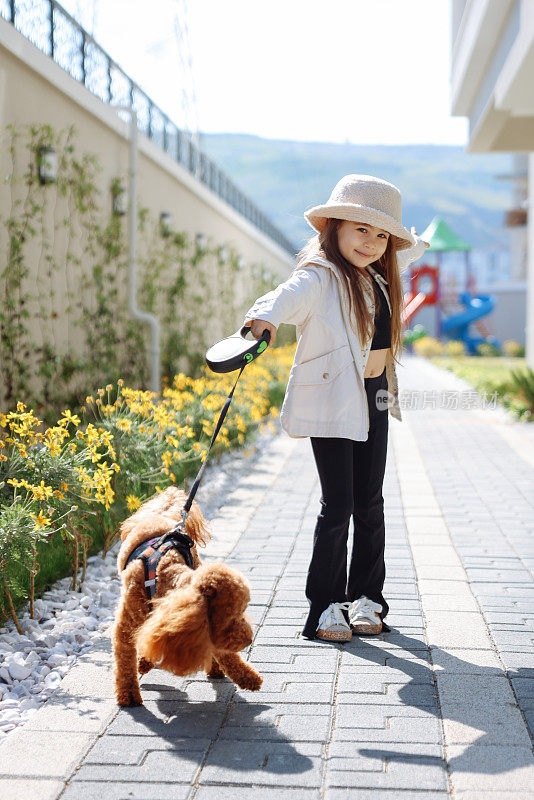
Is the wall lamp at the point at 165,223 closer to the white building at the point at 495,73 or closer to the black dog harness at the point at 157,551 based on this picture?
the white building at the point at 495,73

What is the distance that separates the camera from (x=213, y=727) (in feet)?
8.73

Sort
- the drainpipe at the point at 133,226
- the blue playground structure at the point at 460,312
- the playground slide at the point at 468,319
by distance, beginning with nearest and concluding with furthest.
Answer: the drainpipe at the point at 133,226 < the blue playground structure at the point at 460,312 < the playground slide at the point at 468,319

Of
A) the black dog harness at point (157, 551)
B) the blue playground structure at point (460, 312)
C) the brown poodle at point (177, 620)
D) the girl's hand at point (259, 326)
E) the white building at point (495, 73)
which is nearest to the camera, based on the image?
the brown poodle at point (177, 620)

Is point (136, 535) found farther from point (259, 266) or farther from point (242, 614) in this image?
point (259, 266)

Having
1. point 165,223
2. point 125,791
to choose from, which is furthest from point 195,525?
point 165,223

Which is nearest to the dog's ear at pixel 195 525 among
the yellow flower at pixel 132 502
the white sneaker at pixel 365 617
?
the white sneaker at pixel 365 617

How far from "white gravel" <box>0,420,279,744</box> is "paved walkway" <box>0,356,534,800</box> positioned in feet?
0.33

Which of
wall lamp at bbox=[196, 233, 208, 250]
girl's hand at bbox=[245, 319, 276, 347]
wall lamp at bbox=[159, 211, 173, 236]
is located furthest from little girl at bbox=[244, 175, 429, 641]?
wall lamp at bbox=[196, 233, 208, 250]

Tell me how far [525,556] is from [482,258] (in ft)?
340

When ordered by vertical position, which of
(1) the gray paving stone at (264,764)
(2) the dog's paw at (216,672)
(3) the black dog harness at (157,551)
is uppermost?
(3) the black dog harness at (157,551)

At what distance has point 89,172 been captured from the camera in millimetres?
8422

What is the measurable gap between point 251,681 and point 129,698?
0.40 m

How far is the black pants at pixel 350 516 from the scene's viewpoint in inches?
133

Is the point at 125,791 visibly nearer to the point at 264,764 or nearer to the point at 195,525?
the point at 264,764
